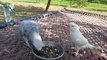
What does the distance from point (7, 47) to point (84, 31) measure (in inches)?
83.5

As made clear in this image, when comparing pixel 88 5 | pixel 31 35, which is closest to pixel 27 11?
pixel 88 5

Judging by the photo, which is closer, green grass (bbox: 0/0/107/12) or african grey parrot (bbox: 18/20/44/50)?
african grey parrot (bbox: 18/20/44/50)

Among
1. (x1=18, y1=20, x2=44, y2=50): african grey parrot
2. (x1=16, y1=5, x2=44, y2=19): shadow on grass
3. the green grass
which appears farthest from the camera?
the green grass

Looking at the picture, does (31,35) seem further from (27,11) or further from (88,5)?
(88,5)

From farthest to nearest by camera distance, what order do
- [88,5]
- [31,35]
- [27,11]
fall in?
1. [88,5]
2. [27,11]
3. [31,35]

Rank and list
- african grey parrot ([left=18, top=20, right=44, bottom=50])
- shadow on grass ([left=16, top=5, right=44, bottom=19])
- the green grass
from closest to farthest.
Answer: african grey parrot ([left=18, top=20, right=44, bottom=50]) < shadow on grass ([left=16, top=5, right=44, bottom=19]) < the green grass

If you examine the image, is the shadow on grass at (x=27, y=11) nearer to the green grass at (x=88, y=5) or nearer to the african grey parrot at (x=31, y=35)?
the green grass at (x=88, y=5)

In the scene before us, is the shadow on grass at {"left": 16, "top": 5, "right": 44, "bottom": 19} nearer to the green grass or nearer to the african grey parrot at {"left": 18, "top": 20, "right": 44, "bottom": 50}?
the green grass

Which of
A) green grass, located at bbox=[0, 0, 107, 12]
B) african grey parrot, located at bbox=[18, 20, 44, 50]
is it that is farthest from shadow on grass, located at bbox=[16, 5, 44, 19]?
african grey parrot, located at bbox=[18, 20, 44, 50]

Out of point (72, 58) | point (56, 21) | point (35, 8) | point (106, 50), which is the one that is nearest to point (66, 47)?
point (72, 58)

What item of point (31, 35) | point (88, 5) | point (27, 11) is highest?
point (31, 35)

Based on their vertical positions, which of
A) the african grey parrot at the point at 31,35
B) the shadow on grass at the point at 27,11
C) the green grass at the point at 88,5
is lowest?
the green grass at the point at 88,5

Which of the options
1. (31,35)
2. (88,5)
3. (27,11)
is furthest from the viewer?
(88,5)

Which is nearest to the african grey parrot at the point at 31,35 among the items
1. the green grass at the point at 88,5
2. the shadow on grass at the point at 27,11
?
the shadow on grass at the point at 27,11
